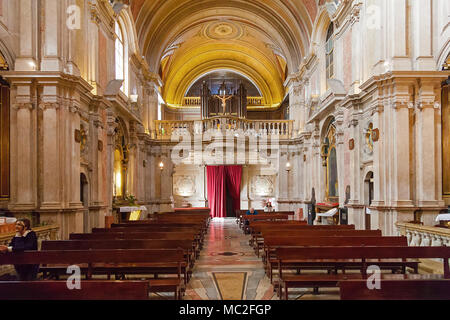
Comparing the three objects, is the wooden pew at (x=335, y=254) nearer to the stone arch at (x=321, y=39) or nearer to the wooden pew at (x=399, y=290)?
the wooden pew at (x=399, y=290)

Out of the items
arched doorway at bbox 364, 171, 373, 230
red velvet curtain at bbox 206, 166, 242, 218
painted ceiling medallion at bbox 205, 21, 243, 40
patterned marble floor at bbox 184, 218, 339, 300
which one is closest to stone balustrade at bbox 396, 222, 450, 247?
arched doorway at bbox 364, 171, 373, 230

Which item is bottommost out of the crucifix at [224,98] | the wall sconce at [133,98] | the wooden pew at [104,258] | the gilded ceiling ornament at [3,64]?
the wooden pew at [104,258]

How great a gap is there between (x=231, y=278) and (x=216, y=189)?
51.6ft

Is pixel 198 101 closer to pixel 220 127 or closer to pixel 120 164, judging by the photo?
pixel 220 127

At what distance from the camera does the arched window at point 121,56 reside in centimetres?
1530

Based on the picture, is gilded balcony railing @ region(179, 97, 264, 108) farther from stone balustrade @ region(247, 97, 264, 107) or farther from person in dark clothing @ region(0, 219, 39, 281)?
person in dark clothing @ region(0, 219, 39, 281)

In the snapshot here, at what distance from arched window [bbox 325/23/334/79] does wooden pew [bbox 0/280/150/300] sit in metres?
13.6

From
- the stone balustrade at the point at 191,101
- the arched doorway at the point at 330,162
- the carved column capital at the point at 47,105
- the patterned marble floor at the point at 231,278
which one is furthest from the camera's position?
the stone balustrade at the point at 191,101

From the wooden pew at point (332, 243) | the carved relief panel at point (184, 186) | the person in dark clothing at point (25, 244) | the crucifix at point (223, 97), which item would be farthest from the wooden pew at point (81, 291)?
the crucifix at point (223, 97)

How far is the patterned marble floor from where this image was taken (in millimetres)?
5738

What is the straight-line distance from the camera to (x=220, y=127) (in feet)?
65.5

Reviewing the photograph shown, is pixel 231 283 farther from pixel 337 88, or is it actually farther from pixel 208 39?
pixel 208 39

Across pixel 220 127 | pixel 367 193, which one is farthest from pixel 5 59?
pixel 220 127

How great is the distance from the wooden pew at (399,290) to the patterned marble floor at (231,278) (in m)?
2.47
